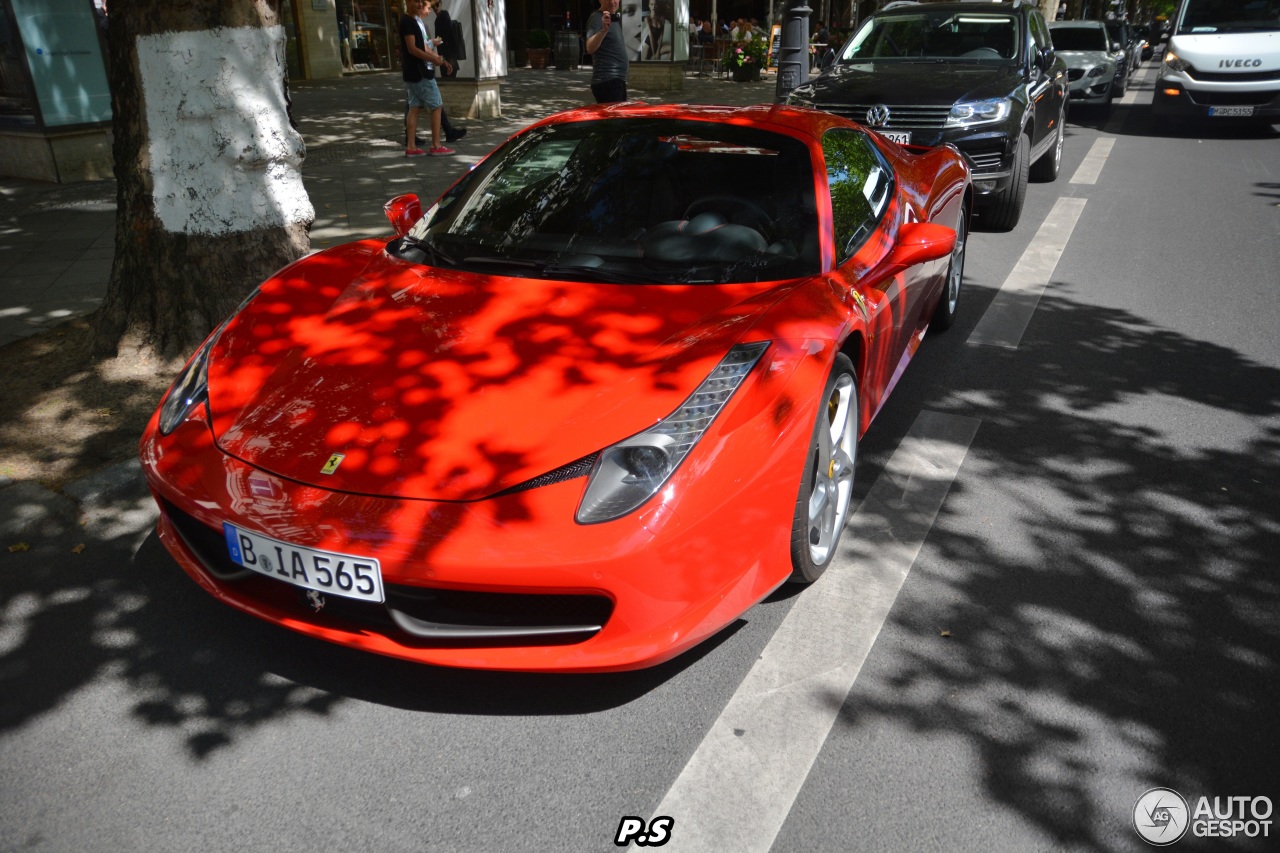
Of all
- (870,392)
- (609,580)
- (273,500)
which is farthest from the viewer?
(870,392)

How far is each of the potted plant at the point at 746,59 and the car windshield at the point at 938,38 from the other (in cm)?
1301

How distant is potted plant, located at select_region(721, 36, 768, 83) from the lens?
22277 mm

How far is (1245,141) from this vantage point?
13914 mm

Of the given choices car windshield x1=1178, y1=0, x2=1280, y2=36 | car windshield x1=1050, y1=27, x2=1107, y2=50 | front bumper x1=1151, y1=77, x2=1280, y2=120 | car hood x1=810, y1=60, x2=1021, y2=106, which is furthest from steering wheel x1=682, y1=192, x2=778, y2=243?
car windshield x1=1050, y1=27, x2=1107, y2=50

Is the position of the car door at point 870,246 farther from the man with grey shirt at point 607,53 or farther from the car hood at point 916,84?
the man with grey shirt at point 607,53

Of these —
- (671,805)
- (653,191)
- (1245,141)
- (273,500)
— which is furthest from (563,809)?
(1245,141)

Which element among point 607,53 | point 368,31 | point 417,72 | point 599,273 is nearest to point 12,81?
point 417,72

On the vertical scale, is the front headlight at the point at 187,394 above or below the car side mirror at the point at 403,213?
below

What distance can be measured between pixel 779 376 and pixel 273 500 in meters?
1.41

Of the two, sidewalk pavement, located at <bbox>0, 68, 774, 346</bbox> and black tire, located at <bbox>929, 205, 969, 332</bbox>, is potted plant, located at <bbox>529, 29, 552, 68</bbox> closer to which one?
sidewalk pavement, located at <bbox>0, 68, 774, 346</bbox>

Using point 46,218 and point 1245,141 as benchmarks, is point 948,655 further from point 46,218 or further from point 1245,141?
point 1245,141

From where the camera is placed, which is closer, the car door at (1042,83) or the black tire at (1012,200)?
the black tire at (1012,200)

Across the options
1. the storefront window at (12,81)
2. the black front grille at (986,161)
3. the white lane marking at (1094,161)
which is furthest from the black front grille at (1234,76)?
the storefront window at (12,81)

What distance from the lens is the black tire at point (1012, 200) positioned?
817cm
